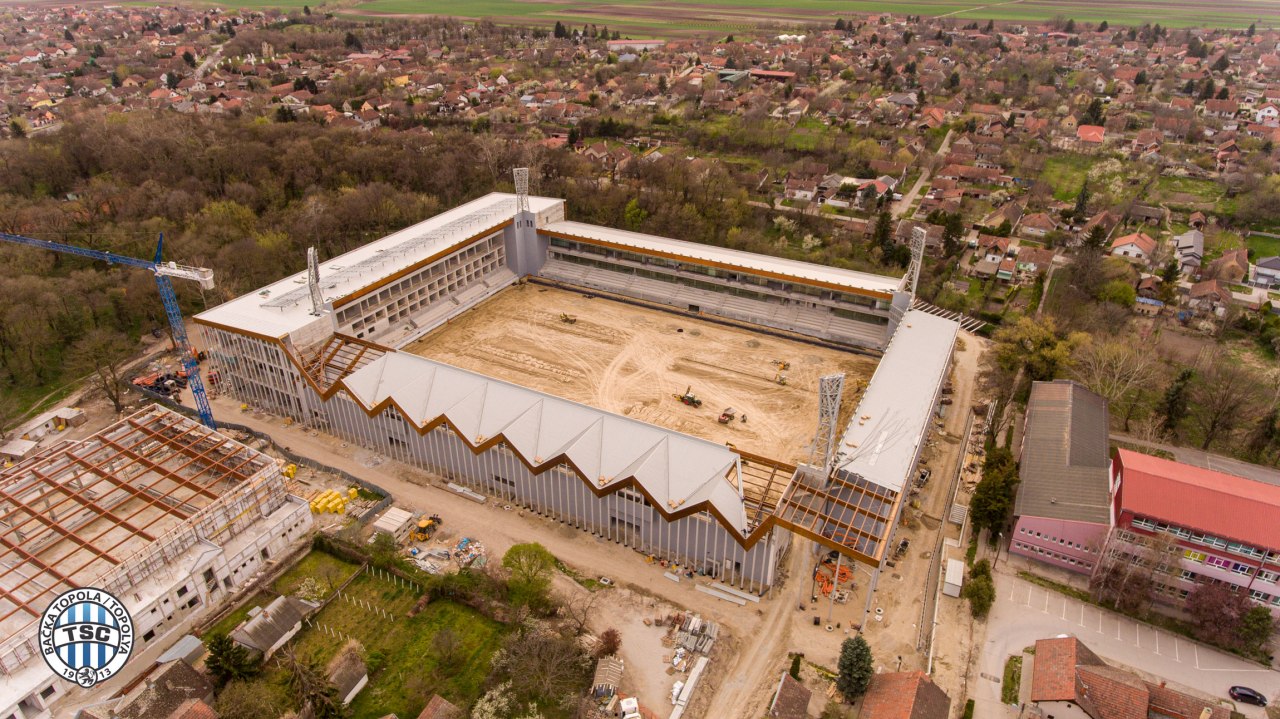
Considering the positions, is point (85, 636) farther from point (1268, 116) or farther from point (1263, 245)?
point (1268, 116)

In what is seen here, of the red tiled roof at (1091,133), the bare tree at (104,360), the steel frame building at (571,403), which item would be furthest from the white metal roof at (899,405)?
the red tiled roof at (1091,133)

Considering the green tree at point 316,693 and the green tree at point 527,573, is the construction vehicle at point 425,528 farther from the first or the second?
the green tree at point 316,693

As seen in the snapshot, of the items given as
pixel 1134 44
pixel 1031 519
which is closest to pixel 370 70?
pixel 1031 519

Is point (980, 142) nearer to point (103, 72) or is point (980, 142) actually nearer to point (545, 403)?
point (545, 403)

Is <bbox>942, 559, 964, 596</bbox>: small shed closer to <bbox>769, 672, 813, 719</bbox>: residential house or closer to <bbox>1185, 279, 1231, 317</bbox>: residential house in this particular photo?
<bbox>769, 672, 813, 719</bbox>: residential house

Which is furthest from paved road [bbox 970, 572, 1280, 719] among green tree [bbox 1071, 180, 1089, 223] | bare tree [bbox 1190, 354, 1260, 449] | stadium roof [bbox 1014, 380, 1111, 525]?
green tree [bbox 1071, 180, 1089, 223]
